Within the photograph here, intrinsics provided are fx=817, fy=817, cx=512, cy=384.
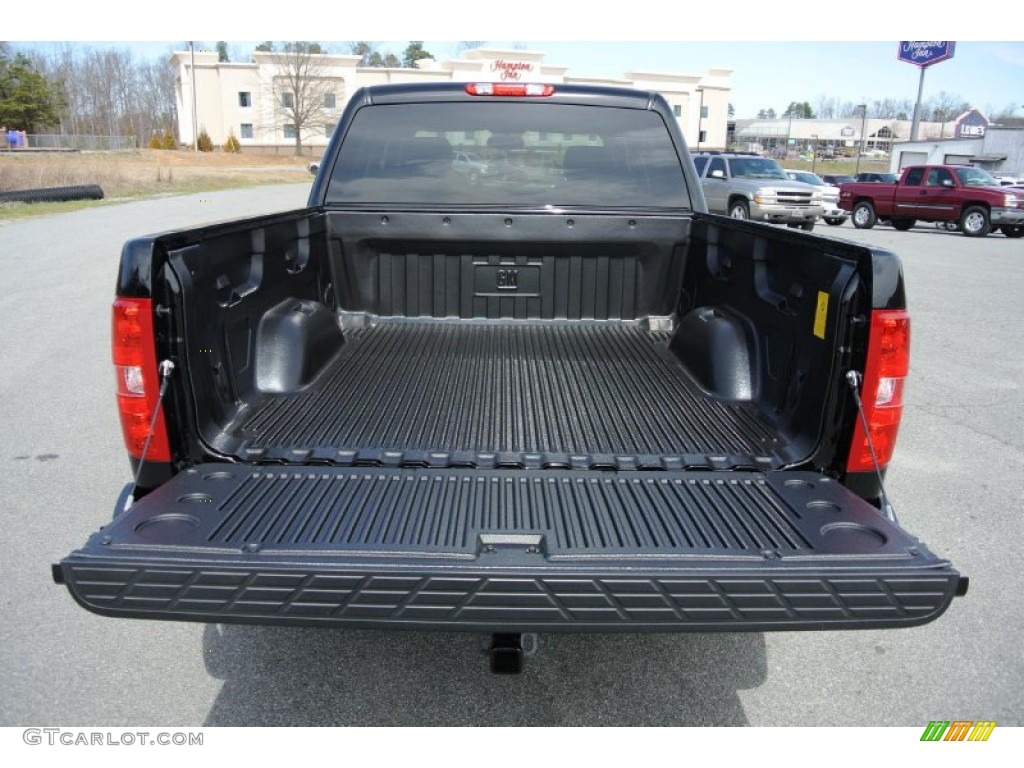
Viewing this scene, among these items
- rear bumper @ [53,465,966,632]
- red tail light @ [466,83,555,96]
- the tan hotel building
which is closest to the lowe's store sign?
A: the tan hotel building

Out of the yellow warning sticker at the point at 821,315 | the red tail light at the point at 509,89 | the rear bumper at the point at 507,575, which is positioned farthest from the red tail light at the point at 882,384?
the red tail light at the point at 509,89

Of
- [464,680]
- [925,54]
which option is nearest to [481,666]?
[464,680]

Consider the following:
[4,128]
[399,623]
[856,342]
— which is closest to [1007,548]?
[856,342]

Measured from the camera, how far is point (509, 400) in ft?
11.3

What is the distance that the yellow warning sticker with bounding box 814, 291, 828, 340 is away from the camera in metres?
2.69

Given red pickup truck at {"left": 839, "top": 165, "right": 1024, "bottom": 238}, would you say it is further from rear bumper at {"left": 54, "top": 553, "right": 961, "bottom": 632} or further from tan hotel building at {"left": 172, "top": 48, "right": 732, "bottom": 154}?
tan hotel building at {"left": 172, "top": 48, "right": 732, "bottom": 154}

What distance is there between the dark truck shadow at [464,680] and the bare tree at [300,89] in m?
78.6

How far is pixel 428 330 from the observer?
4391mm

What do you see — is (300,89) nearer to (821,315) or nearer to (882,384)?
(821,315)

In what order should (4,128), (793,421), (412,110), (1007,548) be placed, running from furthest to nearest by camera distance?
(4,128) < (412,110) < (1007,548) < (793,421)

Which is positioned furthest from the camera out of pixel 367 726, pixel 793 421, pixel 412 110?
pixel 412 110

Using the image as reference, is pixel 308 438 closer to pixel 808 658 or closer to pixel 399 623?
pixel 399 623

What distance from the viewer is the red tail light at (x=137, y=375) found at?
2475 millimetres

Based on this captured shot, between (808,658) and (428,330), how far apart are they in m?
2.43
